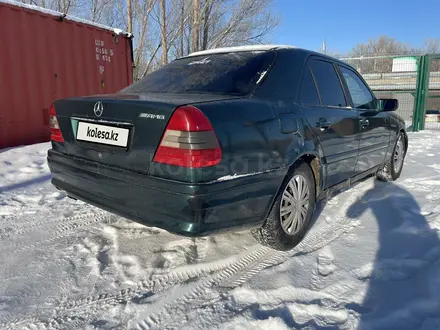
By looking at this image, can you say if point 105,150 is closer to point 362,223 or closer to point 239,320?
point 239,320

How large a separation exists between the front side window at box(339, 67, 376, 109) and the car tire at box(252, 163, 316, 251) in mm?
1272

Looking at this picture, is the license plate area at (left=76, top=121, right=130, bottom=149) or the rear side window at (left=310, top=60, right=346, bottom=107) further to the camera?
the rear side window at (left=310, top=60, right=346, bottom=107)

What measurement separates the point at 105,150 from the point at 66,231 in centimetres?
105

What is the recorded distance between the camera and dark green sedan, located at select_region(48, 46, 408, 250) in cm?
178

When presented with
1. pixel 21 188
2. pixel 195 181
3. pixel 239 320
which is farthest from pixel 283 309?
pixel 21 188

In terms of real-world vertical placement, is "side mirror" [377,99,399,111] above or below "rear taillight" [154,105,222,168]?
above

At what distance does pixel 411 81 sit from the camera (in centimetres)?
1065

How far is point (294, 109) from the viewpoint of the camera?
2.33 m

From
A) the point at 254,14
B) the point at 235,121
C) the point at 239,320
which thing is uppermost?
the point at 254,14

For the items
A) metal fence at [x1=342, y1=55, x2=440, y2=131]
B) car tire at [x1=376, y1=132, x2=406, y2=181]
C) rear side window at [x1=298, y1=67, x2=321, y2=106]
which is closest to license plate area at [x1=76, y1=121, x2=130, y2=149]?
rear side window at [x1=298, y1=67, x2=321, y2=106]

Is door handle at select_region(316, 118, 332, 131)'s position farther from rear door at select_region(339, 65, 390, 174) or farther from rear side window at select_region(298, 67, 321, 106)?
rear door at select_region(339, 65, 390, 174)

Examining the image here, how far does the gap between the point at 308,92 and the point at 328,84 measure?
0.47 meters

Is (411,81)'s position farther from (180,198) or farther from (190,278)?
(180,198)

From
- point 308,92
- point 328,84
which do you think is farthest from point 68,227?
point 328,84
